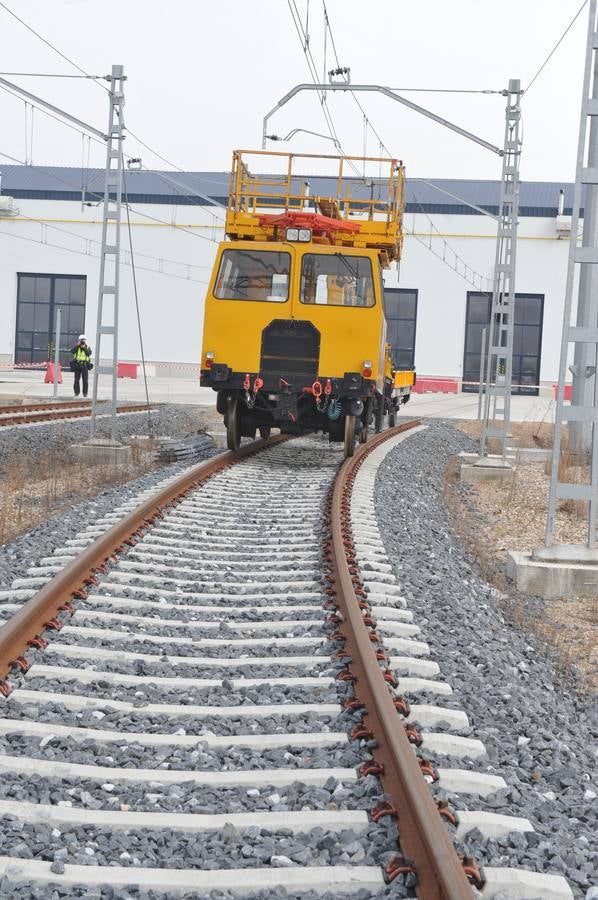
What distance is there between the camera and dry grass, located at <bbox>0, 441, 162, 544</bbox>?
11.4 metres

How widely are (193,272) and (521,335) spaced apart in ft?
51.9

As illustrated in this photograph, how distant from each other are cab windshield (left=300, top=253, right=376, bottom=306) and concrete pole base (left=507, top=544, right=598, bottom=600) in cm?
640

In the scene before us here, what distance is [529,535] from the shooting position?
12672 mm

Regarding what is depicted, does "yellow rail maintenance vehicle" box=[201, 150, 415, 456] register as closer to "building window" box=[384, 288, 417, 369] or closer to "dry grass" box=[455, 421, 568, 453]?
"dry grass" box=[455, 421, 568, 453]

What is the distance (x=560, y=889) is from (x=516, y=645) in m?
4.00

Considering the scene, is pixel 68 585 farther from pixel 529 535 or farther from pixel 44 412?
pixel 44 412

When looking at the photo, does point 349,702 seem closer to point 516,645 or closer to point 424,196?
point 516,645

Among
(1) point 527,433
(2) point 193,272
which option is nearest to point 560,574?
(1) point 527,433

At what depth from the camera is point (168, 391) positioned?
39875 millimetres

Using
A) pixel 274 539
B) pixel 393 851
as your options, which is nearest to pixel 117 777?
pixel 393 851

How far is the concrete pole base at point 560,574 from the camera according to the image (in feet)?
29.9

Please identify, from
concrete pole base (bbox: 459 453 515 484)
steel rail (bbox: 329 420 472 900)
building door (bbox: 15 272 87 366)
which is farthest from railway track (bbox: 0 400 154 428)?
building door (bbox: 15 272 87 366)

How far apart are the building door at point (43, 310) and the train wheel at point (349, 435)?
1697 inches

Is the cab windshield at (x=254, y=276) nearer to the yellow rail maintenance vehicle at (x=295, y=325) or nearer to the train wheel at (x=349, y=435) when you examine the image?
the yellow rail maintenance vehicle at (x=295, y=325)
